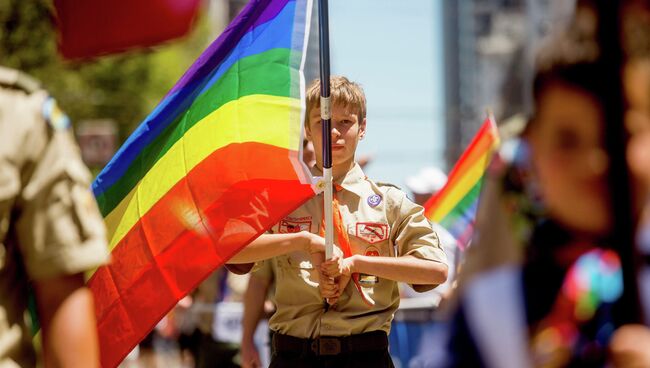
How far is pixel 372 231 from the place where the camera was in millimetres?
5707

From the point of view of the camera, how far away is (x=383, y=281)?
5711mm

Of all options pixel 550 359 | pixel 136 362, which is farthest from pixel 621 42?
pixel 136 362

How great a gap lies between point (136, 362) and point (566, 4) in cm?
1709

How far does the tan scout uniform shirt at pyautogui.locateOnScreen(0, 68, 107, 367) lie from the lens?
3047mm

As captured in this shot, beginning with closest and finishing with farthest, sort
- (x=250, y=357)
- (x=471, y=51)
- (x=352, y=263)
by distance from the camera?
(x=352, y=263)
(x=250, y=357)
(x=471, y=51)

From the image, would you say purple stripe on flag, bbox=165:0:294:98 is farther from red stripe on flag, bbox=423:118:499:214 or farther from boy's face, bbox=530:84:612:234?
boy's face, bbox=530:84:612:234

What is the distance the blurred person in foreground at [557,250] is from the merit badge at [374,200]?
3.16 metres

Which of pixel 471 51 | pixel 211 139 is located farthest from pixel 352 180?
pixel 471 51

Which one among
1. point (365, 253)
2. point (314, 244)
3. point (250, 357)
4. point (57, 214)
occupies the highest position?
point (57, 214)

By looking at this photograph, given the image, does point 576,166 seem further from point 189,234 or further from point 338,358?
point 338,358

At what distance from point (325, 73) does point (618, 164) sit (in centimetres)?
321

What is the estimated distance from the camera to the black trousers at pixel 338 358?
18.3 ft

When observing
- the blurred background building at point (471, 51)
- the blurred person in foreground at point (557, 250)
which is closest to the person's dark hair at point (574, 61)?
the blurred person in foreground at point (557, 250)

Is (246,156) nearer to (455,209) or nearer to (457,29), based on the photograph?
(455,209)
